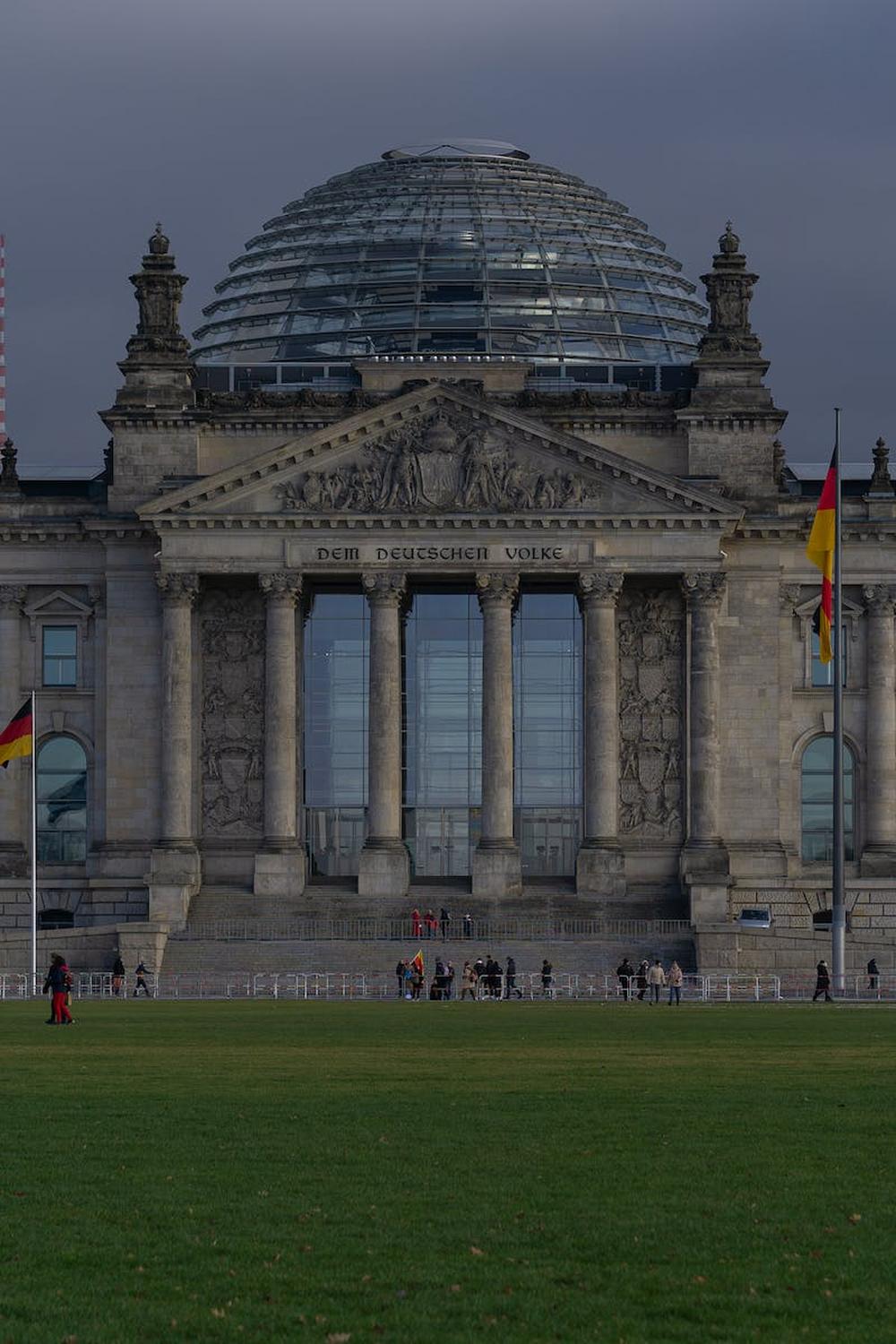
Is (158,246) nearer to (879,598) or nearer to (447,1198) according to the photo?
(879,598)

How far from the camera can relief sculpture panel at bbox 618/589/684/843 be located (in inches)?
4407

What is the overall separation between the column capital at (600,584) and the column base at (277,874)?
15.1 meters

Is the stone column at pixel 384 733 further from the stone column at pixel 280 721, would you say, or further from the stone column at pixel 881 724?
the stone column at pixel 881 724

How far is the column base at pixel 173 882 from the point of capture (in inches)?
4183

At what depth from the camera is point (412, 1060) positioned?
49656mm

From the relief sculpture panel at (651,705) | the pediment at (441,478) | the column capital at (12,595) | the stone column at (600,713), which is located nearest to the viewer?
the pediment at (441,478)

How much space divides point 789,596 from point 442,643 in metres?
14.0

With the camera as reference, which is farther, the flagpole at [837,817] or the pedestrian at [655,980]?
the flagpole at [837,817]

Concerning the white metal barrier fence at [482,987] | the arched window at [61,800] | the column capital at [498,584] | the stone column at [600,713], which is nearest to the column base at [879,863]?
the stone column at [600,713]

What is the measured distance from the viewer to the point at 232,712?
368ft

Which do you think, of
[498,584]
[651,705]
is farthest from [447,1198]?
[651,705]

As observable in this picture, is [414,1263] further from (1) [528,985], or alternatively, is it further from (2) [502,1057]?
(1) [528,985]

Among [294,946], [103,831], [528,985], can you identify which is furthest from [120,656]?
[528,985]

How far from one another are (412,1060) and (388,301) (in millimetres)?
79298
